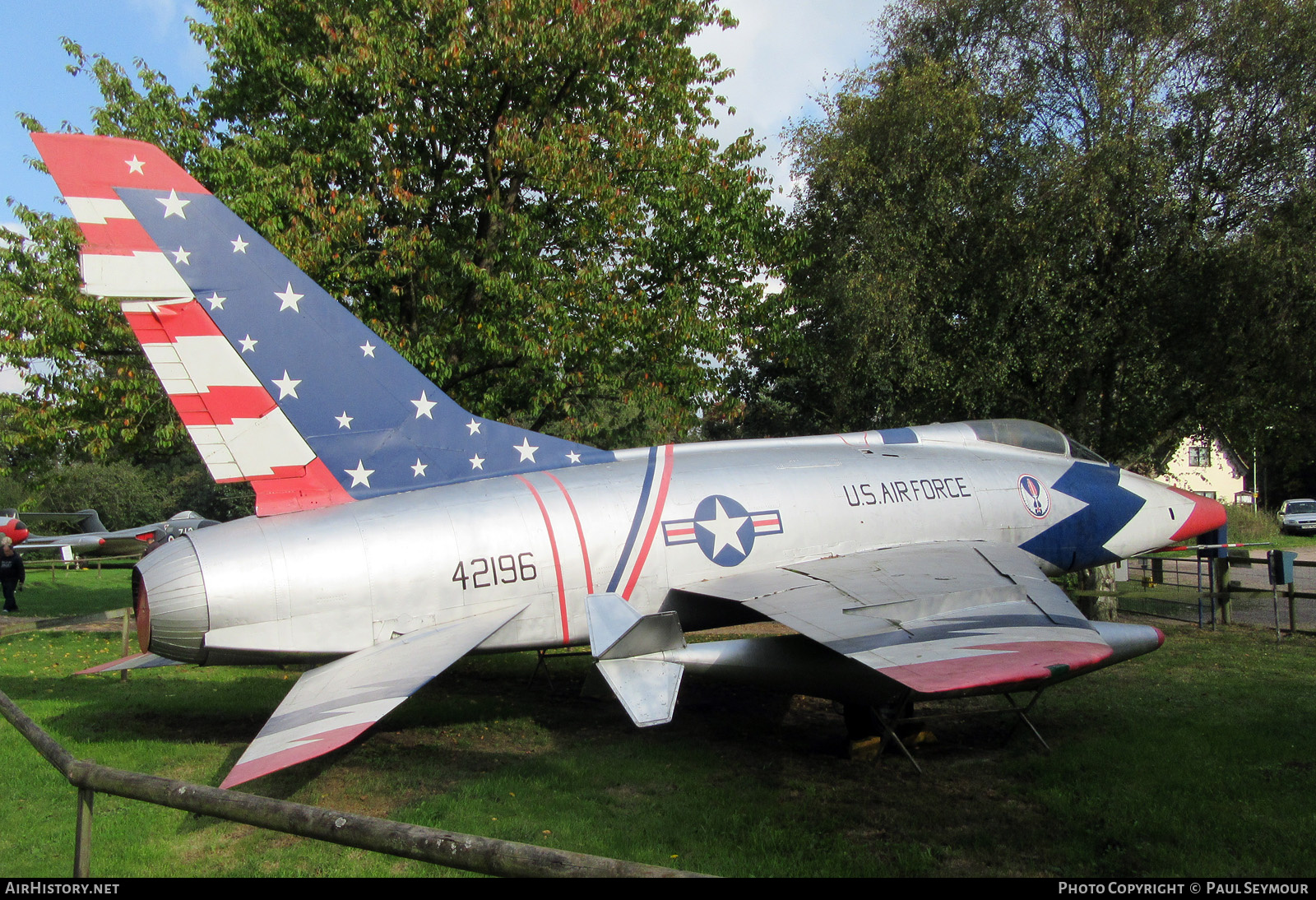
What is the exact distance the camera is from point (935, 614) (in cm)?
690

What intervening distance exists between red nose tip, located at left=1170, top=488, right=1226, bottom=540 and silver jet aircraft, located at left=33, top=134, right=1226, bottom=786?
3.81 meters

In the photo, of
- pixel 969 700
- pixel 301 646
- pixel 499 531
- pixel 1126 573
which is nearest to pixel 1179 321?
pixel 1126 573

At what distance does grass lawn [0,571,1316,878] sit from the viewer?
202 inches

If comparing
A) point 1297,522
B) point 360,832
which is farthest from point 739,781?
point 1297,522

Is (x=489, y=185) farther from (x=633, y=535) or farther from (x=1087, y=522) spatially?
(x=1087, y=522)

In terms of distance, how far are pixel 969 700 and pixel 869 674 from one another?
2768 millimetres

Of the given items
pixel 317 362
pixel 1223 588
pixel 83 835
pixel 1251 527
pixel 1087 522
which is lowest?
pixel 83 835

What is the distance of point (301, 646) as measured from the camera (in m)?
6.32

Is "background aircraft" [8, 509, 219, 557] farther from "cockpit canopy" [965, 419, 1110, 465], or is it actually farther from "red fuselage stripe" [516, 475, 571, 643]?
"cockpit canopy" [965, 419, 1110, 465]

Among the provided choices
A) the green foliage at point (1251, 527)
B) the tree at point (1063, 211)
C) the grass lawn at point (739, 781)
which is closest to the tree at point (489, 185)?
the tree at point (1063, 211)

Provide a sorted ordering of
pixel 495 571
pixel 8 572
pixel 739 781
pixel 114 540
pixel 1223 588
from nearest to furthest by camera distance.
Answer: pixel 739 781 < pixel 495 571 < pixel 1223 588 < pixel 8 572 < pixel 114 540

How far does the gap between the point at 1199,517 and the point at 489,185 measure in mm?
11236

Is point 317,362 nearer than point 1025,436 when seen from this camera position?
Yes

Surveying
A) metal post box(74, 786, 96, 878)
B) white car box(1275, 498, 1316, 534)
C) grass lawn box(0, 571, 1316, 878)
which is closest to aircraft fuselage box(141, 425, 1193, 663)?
grass lawn box(0, 571, 1316, 878)
